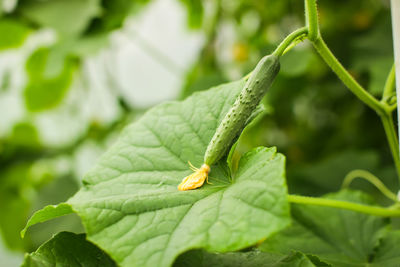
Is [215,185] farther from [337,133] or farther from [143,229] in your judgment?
[337,133]

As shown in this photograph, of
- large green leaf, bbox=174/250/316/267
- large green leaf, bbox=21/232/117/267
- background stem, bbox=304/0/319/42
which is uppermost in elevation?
background stem, bbox=304/0/319/42

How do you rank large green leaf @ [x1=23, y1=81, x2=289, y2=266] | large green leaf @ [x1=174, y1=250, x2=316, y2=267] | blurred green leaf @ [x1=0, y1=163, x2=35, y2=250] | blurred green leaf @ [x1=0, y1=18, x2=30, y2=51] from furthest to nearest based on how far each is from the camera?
blurred green leaf @ [x1=0, y1=163, x2=35, y2=250] < blurred green leaf @ [x1=0, y1=18, x2=30, y2=51] < large green leaf @ [x1=174, y1=250, x2=316, y2=267] < large green leaf @ [x1=23, y1=81, x2=289, y2=266]

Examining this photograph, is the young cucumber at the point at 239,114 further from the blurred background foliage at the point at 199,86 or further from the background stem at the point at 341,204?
the blurred background foliage at the point at 199,86

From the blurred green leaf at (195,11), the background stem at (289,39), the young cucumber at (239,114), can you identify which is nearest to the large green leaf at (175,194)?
the young cucumber at (239,114)

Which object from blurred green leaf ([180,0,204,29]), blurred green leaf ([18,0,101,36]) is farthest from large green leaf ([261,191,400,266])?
blurred green leaf ([180,0,204,29])

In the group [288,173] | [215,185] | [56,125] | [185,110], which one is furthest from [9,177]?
[215,185]

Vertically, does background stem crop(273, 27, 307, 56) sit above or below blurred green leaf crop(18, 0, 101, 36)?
below

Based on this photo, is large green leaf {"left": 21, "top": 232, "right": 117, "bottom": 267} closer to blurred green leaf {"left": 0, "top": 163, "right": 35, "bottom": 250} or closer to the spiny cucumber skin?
the spiny cucumber skin
